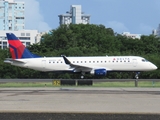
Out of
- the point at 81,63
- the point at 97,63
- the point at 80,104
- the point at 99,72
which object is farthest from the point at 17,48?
the point at 80,104

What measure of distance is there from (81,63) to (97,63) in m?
2.24

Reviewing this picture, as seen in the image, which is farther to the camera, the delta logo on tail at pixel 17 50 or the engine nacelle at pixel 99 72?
the delta logo on tail at pixel 17 50

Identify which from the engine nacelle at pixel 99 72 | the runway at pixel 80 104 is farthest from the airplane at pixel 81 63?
the runway at pixel 80 104

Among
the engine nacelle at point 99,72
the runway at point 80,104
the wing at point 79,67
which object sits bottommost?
the runway at point 80,104

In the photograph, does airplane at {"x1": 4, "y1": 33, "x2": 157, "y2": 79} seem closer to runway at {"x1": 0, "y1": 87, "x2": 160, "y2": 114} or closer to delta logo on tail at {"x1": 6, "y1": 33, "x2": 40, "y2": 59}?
delta logo on tail at {"x1": 6, "y1": 33, "x2": 40, "y2": 59}

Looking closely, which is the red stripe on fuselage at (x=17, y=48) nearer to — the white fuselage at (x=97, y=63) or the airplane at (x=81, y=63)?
the airplane at (x=81, y=63)

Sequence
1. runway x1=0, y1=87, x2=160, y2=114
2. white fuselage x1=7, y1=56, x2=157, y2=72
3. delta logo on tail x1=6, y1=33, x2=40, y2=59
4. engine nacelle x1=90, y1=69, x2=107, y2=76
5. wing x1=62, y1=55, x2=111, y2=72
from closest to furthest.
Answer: runway x1=0, y1=87, x2=160, y2=114 → white fuselage x1=7, y1=56, x2=157, y2=72 → wing x1=62, y1=55, x2=111, y2=72 → engine nacelle x1=90, y1=69, x2=107, y2=76 → delta logo on tail x1=6, y1=33, x2=40, y2=59

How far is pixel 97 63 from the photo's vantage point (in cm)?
5069

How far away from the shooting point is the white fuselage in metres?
49.6

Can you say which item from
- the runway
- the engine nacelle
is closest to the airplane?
the engine nacelle

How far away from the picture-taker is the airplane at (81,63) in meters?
49.7

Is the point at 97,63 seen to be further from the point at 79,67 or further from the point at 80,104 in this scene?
the point at 80,104
